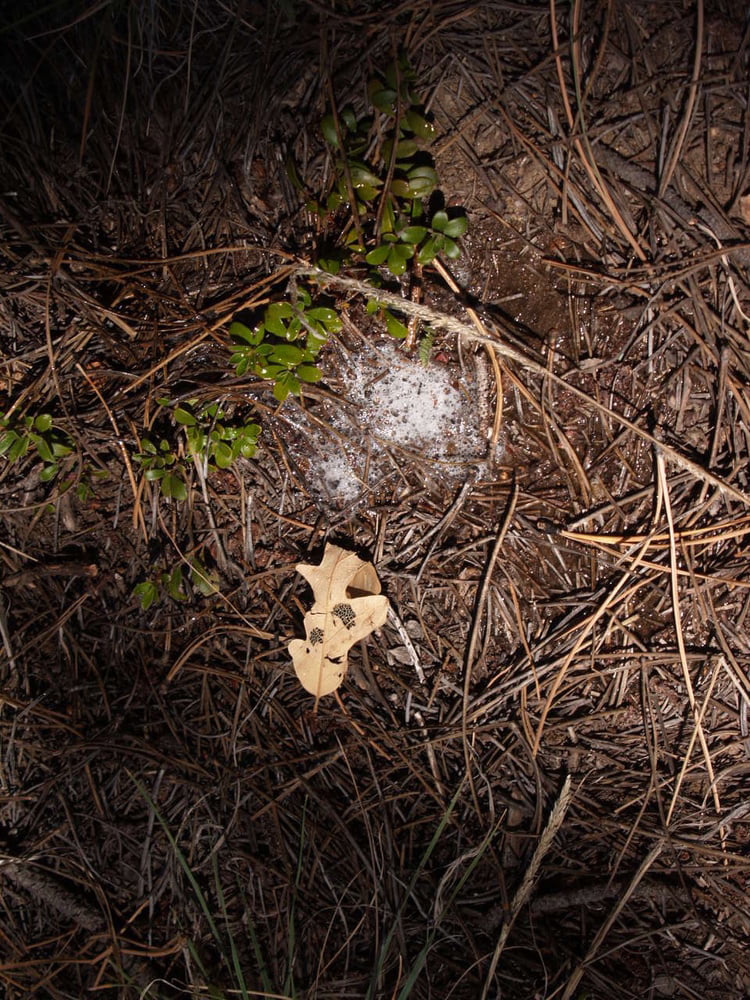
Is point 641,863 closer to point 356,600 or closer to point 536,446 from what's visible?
point 356,600

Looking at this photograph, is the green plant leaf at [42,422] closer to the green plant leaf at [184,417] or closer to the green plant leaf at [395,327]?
the green plant leaf at [184,417]

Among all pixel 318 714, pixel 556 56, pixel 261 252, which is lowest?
pixel 318 714

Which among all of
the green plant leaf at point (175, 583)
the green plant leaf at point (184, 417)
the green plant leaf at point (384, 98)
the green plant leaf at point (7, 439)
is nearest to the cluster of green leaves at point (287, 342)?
the green plant leaf at point (184, 417)

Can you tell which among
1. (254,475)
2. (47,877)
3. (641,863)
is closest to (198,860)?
(47,877)

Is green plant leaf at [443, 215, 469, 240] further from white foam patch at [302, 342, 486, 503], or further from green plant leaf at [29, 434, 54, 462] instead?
green plant leaf at [29, 434, 54, 462]

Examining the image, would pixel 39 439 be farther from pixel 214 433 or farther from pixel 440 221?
pixel 440 221

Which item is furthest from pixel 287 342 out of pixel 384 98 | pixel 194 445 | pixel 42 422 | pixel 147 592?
pixel 147 592

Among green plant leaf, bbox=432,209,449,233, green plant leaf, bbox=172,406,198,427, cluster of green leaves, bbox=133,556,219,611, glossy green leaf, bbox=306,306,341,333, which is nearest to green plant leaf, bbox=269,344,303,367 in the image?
glossy green leaf, bbox=306,306,341,333
